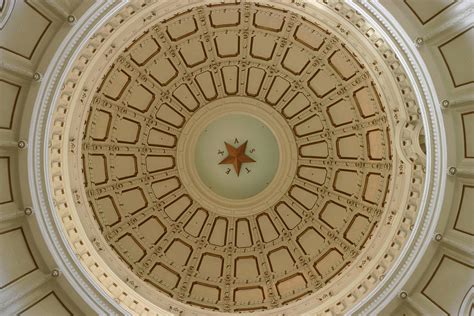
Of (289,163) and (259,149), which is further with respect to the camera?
(259,149)

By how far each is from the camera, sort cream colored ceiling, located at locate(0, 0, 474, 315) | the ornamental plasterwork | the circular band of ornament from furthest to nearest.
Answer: the circular band of ornament
the ornamental plasterwork
cream colored ceiling, located at locate(0, 0, 474, 315)

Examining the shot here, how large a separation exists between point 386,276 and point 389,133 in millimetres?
4924

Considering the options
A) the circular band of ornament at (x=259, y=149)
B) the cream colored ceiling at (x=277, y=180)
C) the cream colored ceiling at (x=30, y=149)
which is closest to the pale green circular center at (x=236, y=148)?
the circular band of ornament at (x=259, y=149)

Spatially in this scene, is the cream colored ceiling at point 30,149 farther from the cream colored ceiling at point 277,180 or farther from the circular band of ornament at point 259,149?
the circular band of ornament at point 259,149

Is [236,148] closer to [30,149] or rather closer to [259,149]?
[259,149]

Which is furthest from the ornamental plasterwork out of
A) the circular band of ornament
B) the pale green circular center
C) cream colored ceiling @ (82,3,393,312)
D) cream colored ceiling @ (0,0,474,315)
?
cream colored ceiling @ (0,0,474,315)

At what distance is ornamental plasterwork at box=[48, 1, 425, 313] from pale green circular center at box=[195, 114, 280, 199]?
89 cm

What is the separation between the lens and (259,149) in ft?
68.9

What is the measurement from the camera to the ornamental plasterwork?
15.6 meters

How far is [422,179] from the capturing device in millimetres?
15164

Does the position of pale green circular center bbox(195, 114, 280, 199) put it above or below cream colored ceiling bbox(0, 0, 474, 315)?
above

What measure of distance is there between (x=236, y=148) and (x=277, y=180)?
2.15 m

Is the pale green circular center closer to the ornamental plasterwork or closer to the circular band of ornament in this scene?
the circular band of ornament

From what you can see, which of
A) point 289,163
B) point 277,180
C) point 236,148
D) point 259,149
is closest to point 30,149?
point 236,148
